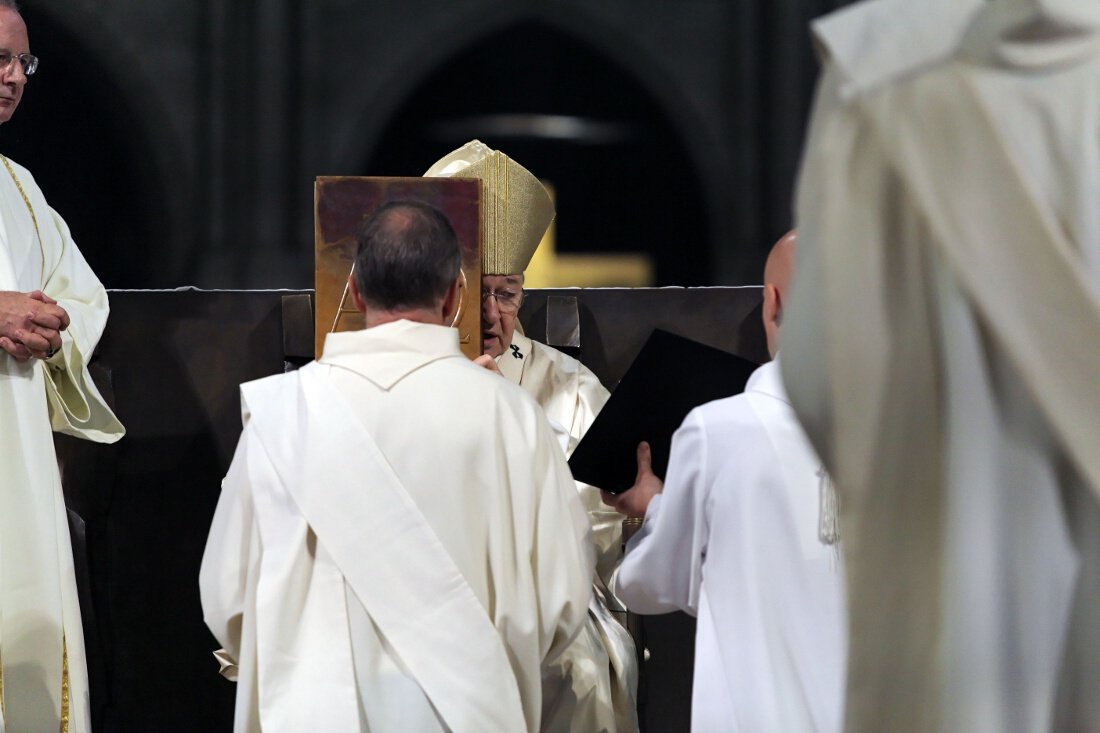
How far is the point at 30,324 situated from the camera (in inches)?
136

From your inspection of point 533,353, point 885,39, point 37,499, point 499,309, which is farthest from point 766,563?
point 37,499

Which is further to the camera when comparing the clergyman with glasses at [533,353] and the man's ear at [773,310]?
the clergyman with glasses at [533,353]

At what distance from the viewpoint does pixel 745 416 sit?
2.48 m

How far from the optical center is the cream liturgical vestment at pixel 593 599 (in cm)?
325

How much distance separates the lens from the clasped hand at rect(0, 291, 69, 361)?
3.43 meters

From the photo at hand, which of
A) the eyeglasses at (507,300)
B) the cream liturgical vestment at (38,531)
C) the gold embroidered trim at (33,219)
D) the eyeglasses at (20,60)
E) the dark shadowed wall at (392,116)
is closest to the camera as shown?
the cream liturgical vestment at (38,531)

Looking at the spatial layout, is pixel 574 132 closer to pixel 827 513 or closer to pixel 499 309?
pixel 499 309

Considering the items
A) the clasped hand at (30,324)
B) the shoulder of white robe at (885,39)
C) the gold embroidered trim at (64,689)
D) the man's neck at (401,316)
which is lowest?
the gold embroidered trim at (64,689)

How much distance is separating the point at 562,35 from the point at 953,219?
7.28 metres

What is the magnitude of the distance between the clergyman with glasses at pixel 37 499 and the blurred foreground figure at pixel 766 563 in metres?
1.75

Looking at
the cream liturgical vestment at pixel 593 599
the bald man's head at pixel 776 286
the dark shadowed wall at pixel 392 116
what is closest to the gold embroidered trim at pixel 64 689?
the cream liturgical vestment at pixel 593 599

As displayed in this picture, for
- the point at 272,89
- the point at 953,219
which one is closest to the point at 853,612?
the point at 953,219

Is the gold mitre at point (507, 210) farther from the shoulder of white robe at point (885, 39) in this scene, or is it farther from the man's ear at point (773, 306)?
the shoulder of white robe at point (885, 39)

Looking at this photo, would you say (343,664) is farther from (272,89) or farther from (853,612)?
(272,89)
